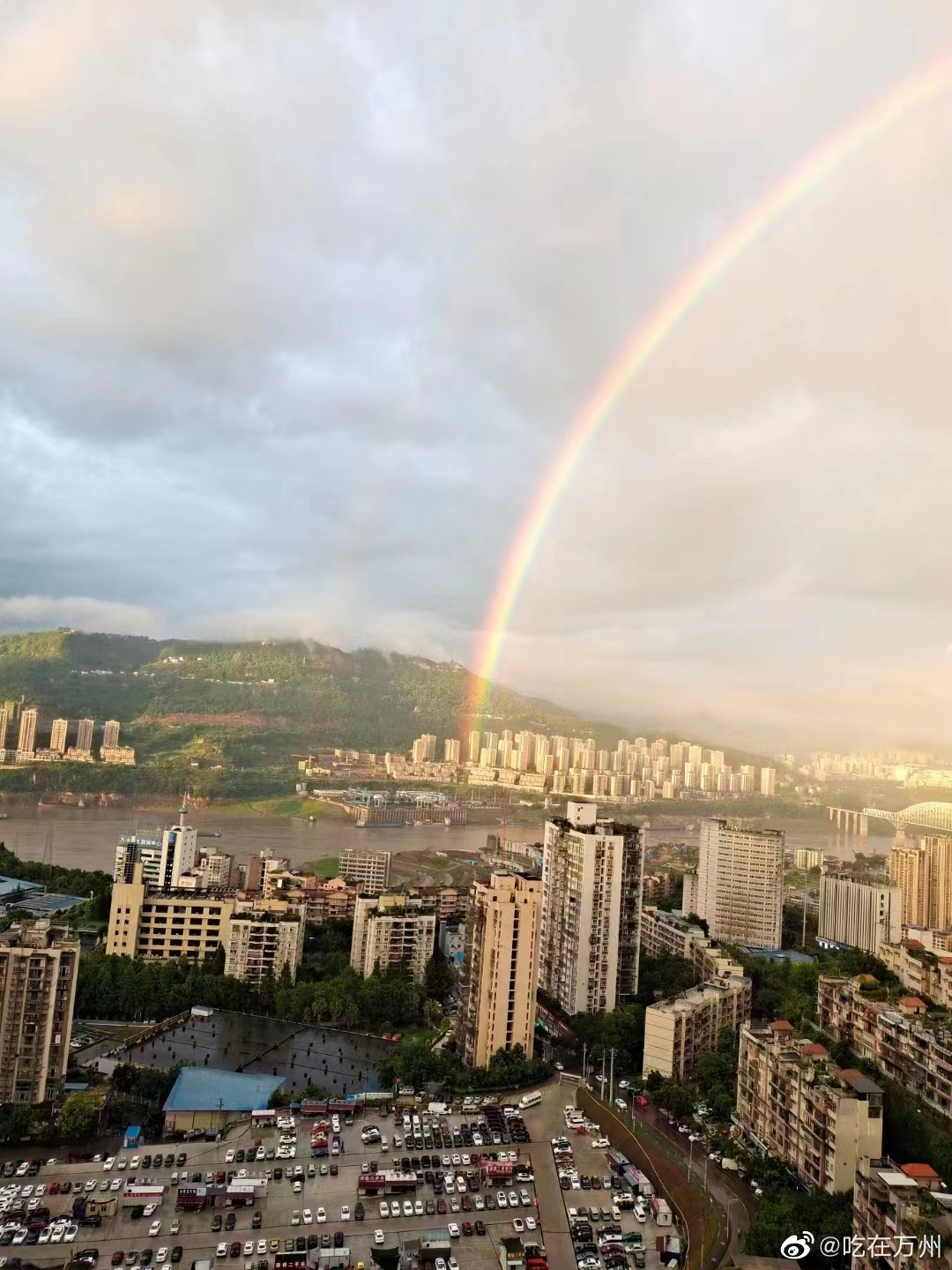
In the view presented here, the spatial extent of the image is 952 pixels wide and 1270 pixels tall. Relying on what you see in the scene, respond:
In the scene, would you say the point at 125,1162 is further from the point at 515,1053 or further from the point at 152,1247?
the point at 515,1053

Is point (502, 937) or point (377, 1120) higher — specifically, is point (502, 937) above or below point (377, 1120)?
above

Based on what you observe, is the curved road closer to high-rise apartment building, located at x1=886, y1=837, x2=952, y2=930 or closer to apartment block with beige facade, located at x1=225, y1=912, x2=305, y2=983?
apartment block with beige facade, located at x1=225, y1=912, x2=305, y2=983

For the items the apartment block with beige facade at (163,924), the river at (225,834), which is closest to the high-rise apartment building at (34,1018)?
the apartment block with beige facade at (163,924)

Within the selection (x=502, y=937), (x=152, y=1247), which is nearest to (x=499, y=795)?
(x=502, y=937)

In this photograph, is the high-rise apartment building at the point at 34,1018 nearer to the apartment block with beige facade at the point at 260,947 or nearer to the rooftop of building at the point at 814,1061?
the apartment block with beige facade at the point at 260,947

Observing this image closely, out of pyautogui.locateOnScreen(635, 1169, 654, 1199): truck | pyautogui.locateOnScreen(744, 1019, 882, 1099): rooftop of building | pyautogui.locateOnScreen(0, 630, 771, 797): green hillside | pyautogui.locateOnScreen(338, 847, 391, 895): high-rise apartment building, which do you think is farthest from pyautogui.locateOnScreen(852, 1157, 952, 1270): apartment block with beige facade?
pyautogui.locateOnScreen(0, 630, 771, 797): green hillside

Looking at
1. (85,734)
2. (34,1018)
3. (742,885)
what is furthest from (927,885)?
(85,734)
